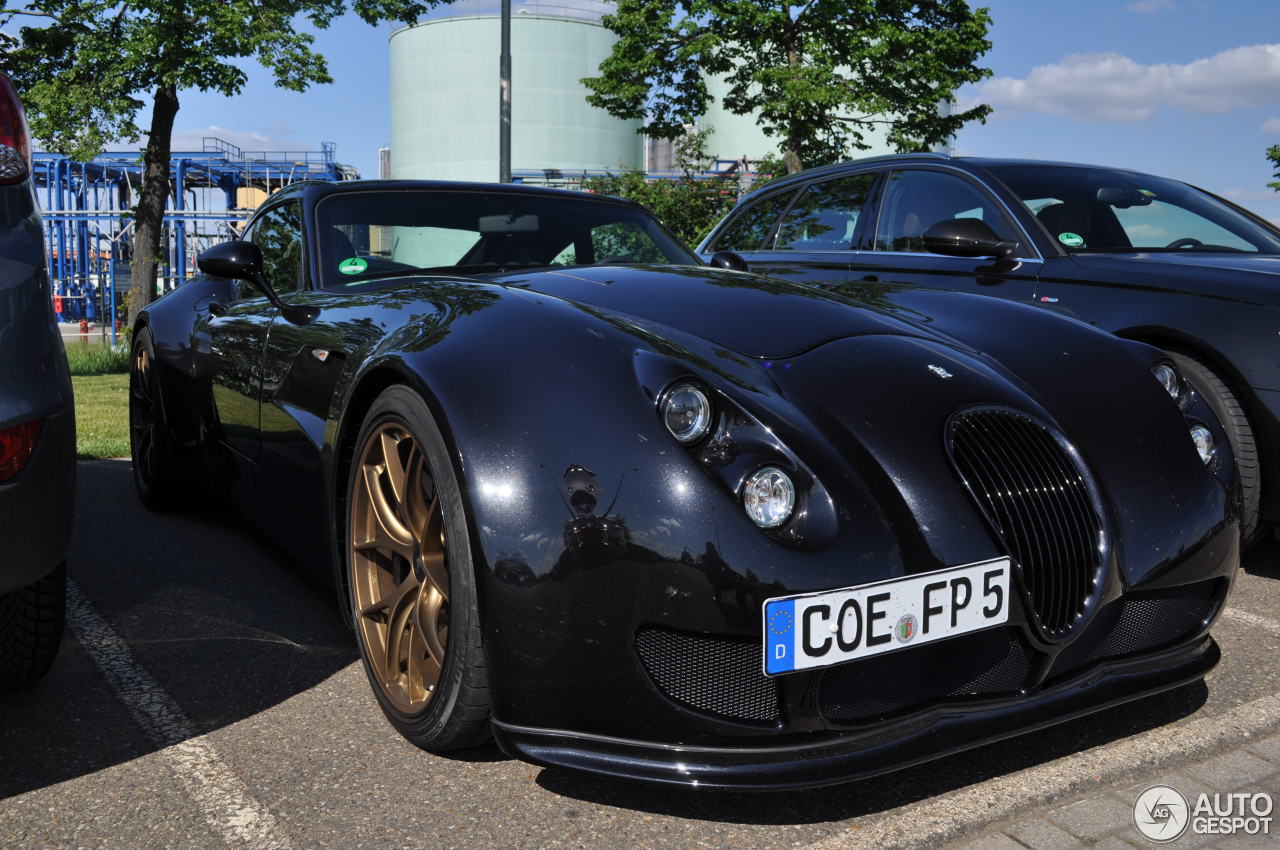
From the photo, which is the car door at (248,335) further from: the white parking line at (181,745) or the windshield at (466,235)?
the white parking line at (181,745)

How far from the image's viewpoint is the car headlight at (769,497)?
199 centimetres

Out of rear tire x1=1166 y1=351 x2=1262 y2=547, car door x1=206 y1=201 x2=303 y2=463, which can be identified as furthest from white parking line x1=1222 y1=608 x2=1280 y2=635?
car door x1=206 y1=201 x2=303 y2=463

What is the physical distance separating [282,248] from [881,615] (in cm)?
272

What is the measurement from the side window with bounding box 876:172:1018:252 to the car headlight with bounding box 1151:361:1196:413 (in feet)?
7.26

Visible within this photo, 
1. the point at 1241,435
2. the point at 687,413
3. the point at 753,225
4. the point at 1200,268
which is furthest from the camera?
the point at 753,225

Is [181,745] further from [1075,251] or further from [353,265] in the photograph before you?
[1075,251]

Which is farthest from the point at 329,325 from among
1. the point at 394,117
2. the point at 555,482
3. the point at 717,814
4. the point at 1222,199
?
the point at 394,117

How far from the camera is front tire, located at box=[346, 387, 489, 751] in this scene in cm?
218

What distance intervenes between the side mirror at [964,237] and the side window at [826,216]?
100cm

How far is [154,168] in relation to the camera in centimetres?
1812

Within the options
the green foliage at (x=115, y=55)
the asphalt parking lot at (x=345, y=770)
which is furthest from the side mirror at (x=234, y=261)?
the green foliage at (x=115, y=55)

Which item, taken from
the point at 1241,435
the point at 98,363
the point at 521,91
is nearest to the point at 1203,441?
the point at 1241,435

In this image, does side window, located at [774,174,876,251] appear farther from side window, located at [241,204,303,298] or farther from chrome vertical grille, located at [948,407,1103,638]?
chrome vertical grille, located at [948,407,1103,638]

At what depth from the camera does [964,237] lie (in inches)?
177
